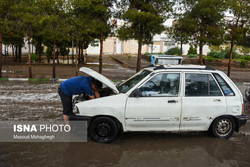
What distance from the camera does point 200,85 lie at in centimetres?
560

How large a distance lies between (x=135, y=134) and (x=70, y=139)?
1.53 m

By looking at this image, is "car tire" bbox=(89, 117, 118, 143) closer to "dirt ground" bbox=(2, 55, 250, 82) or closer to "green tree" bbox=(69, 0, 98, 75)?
"green tree" bbox=(69, 0, 98, 75)

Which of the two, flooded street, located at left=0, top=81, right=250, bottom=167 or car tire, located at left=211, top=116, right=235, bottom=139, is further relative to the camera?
car tire, located at left=211, top=116, right=235, bottom=139

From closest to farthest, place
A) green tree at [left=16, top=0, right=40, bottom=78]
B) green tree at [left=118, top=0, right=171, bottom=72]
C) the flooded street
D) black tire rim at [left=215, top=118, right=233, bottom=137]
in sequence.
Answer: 1. the flooded street
2. black tire rim at [left=215, top=118, right=233, bottom=137]
3. green tree at [left=16, top=0, right=40, bottom=78]
4. green tree at [left=118, top=0, right=171, bottom=72]

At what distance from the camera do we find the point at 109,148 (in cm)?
521

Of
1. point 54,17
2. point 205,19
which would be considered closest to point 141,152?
point 54,17

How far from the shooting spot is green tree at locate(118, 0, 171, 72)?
16047mm

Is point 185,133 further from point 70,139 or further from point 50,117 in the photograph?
point 50,117

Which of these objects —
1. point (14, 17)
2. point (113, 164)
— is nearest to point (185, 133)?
point (113, 164)

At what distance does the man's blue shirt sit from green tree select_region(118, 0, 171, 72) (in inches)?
428

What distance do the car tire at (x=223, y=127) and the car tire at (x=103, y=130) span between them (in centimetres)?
220

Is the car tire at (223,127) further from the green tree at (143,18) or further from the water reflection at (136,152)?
the green tree at (143,18)

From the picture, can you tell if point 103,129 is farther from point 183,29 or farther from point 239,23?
point 183,29

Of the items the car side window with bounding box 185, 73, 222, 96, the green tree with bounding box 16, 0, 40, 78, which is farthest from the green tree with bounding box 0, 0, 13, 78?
the car side window with bounding box 185, 73, 222, 96
